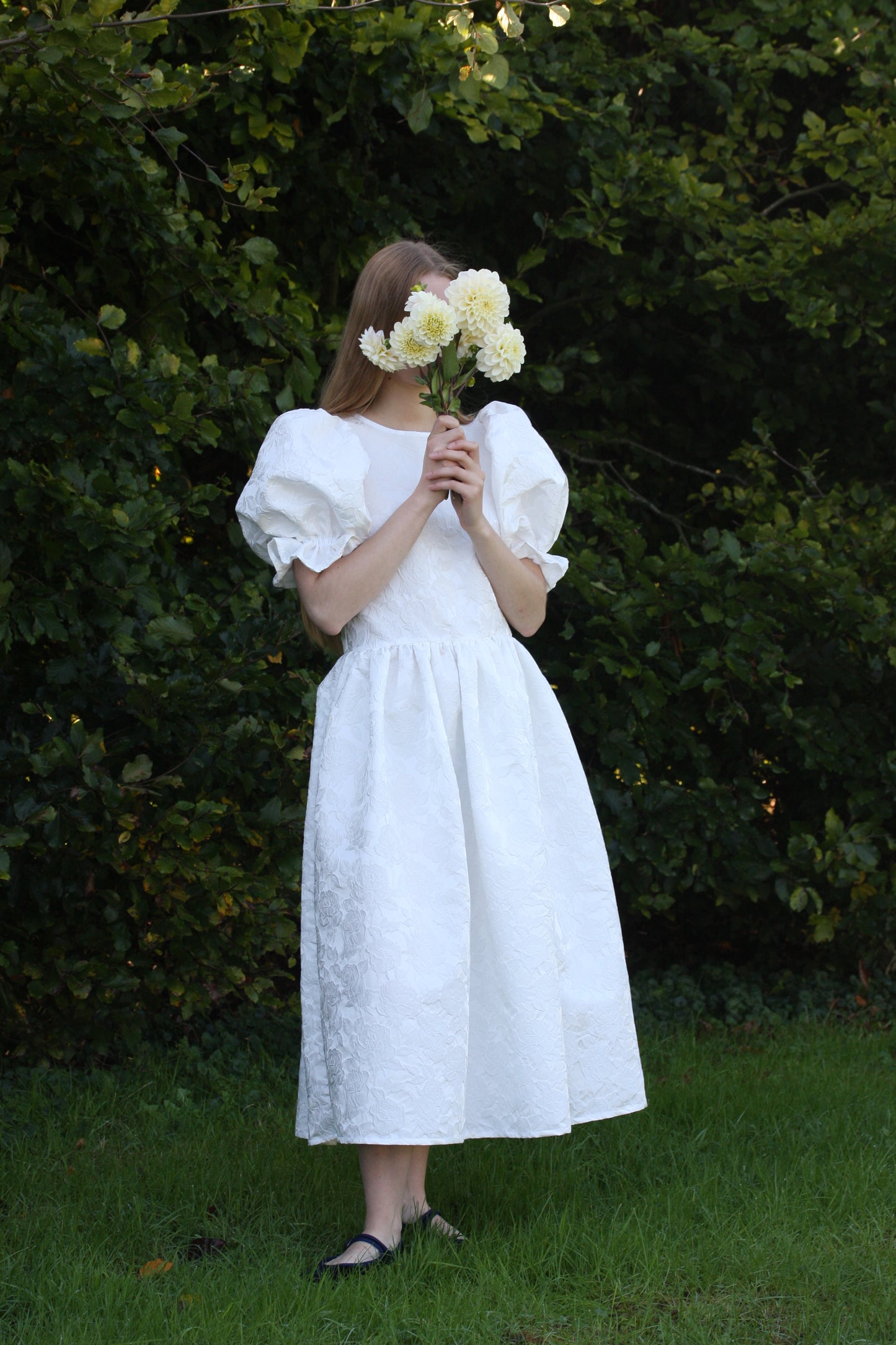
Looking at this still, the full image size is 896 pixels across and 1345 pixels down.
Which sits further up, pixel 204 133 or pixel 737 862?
pixel 204 133

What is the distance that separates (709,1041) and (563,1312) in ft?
6.50

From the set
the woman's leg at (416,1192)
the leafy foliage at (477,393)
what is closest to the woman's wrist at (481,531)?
the leafy foliage at (477,393)

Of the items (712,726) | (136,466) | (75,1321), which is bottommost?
(75,1321)

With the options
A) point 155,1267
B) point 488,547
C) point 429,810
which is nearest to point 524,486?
point 488,547

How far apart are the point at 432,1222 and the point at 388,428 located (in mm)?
1482

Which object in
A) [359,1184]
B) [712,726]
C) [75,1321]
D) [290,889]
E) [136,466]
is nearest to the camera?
[75,1321]

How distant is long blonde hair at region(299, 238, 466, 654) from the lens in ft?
8.12

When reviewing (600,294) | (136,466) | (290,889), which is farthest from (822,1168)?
(600,294)

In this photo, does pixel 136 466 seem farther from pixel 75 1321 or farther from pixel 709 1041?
pixel 709 1041

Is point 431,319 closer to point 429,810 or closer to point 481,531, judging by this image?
point 481,531

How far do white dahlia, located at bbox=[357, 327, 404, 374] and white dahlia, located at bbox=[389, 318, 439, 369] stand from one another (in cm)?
4

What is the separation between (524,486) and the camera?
2.48m

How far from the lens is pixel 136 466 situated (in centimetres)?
326

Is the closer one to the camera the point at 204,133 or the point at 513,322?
the point at 204,133
